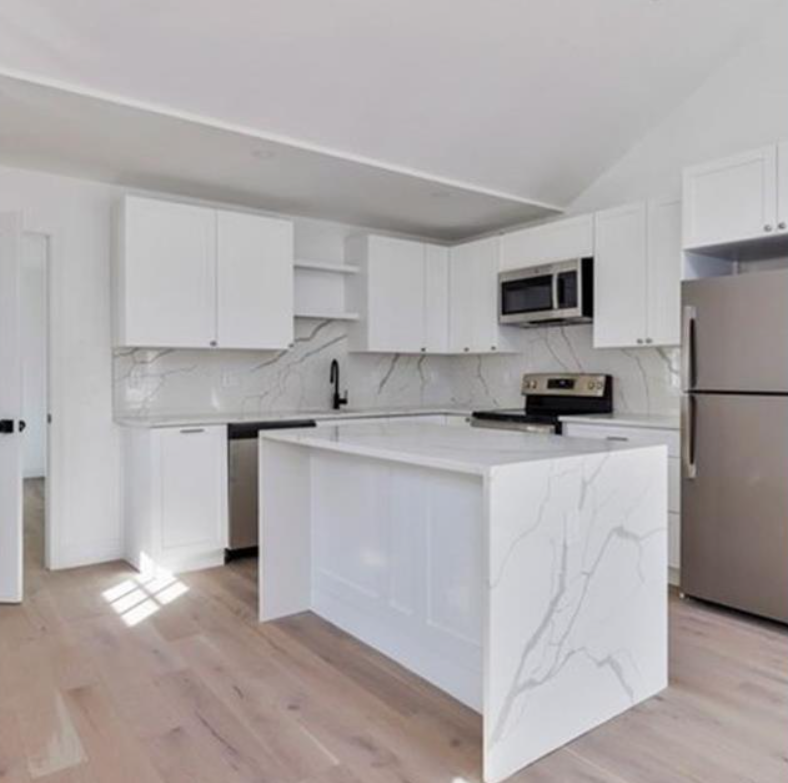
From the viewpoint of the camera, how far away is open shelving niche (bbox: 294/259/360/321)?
16.3ft

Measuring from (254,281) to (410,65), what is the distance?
70.5 inches

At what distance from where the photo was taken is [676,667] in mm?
2602

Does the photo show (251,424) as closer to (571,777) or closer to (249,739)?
(249,739)

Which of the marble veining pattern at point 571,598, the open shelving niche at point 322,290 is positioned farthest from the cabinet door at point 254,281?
the marble veining pattern at point 571,598

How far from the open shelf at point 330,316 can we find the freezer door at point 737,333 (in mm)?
2544

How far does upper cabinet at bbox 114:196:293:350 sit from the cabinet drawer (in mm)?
A: 2048

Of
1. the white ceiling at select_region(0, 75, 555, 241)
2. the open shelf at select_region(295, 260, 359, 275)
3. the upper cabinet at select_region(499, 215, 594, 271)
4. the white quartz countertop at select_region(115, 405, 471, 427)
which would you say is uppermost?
the white ceiling at select_region(0, 75, 555, 241)

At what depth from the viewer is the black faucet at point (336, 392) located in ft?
16.9

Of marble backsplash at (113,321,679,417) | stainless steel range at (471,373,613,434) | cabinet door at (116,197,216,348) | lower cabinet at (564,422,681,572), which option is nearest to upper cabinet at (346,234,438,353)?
marble backsplash at (113,321,679,417)

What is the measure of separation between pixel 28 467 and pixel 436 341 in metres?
4.77

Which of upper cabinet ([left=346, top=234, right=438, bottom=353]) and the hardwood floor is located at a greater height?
upper cabinet ([left=346, top=234, right=438, bottom=353])

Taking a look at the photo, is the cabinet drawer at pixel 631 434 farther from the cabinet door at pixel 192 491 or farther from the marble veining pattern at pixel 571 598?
the cabinet door at pixel 192 491

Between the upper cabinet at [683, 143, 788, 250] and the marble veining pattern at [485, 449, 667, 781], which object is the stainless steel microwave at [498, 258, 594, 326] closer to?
the upper cabinet at [683, 143, 788, 250]

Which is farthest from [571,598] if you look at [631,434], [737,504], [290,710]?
[631,434]
